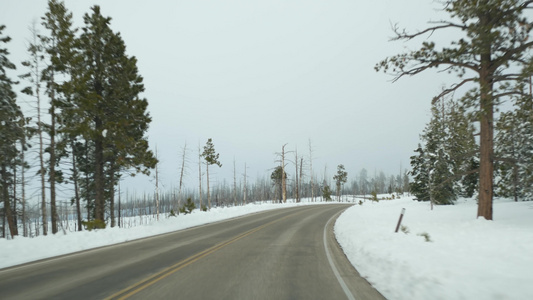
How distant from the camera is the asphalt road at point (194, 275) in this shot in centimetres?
495

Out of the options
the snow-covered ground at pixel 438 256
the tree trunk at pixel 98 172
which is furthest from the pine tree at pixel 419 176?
the tree trunk at pixel 98 172

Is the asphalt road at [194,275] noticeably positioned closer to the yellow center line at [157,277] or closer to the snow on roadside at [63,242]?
the yellow center line at [157,277]

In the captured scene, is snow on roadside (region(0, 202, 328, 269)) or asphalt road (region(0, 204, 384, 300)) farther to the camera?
snow on roadside (region(0, 202, 328, 269))

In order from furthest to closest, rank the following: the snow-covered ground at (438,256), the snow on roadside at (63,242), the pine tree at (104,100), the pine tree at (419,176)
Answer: the pine tree at (419,176) < the pine tree at (104,100) < the snow on roadside at (63,242) < the snow-covered ground at (438,256)

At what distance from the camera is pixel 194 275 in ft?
19.8

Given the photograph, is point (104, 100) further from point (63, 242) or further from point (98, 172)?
point (63, 242)

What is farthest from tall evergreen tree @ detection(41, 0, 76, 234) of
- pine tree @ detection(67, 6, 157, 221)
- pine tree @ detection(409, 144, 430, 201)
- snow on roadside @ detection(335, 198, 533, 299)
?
pine tree @ detection(409, 144, 430, 201)

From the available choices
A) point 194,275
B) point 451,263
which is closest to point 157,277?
point 194,275

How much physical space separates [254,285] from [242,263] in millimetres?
1897

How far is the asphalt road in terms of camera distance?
495 centimetres

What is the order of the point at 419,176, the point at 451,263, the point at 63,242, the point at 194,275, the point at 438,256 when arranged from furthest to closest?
the point at 419,176, the point at 63,242, the point at 438,256, the point at 194,275, the point at 451,263

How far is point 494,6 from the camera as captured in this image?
9438 mm

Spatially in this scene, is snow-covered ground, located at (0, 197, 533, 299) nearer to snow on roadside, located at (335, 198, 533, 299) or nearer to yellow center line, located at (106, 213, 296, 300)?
snow on roadside, located at (335, 198, 533, 299)

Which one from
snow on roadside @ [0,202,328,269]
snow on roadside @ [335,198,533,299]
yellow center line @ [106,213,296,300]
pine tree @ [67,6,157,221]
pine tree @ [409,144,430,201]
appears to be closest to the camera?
snow on roadside @ [335,198,533,299]
